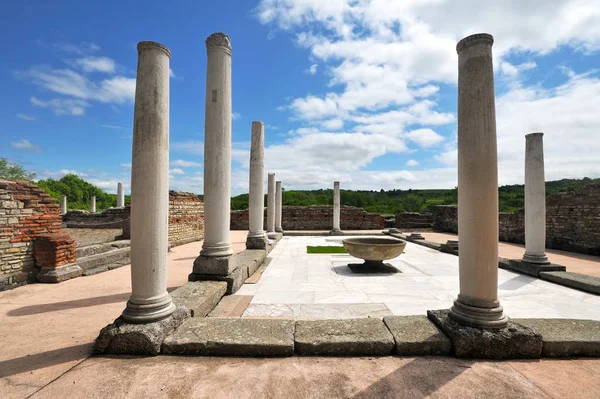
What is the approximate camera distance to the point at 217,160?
581cm

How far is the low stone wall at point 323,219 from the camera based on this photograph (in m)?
25.5

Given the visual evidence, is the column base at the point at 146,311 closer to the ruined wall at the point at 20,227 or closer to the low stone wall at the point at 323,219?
the ruined wall at the point at 20,227

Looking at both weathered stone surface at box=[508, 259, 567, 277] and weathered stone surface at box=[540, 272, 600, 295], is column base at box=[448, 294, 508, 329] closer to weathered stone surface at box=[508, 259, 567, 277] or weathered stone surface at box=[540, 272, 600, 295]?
weathered stone surface at box=[540, 272, 600, 295]

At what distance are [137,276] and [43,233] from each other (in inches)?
216

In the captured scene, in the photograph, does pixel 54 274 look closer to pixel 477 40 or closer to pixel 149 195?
pixel 149 195

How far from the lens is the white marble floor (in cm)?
477

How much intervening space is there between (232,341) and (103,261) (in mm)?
7023

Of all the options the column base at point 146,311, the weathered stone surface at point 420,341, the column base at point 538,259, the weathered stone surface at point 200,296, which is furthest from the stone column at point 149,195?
the column base at point 538,259

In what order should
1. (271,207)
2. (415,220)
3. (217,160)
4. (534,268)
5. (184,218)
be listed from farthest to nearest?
1. (415,220)
2. (271,207)
3. (184,218)
4. (534,268)
5. (217,160)

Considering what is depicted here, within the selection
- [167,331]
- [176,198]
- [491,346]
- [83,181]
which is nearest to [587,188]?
[491,346]

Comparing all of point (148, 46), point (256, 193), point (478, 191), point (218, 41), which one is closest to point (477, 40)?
point (478, 191)

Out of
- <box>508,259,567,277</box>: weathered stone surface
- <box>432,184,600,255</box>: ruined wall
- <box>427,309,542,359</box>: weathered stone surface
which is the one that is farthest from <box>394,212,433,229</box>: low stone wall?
<box>427,309,542,359</box>: weathered stone surface

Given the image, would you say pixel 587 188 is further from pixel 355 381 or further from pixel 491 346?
pixel 355 381

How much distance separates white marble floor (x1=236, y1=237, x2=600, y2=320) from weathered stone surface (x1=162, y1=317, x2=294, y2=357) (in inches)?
44.1
